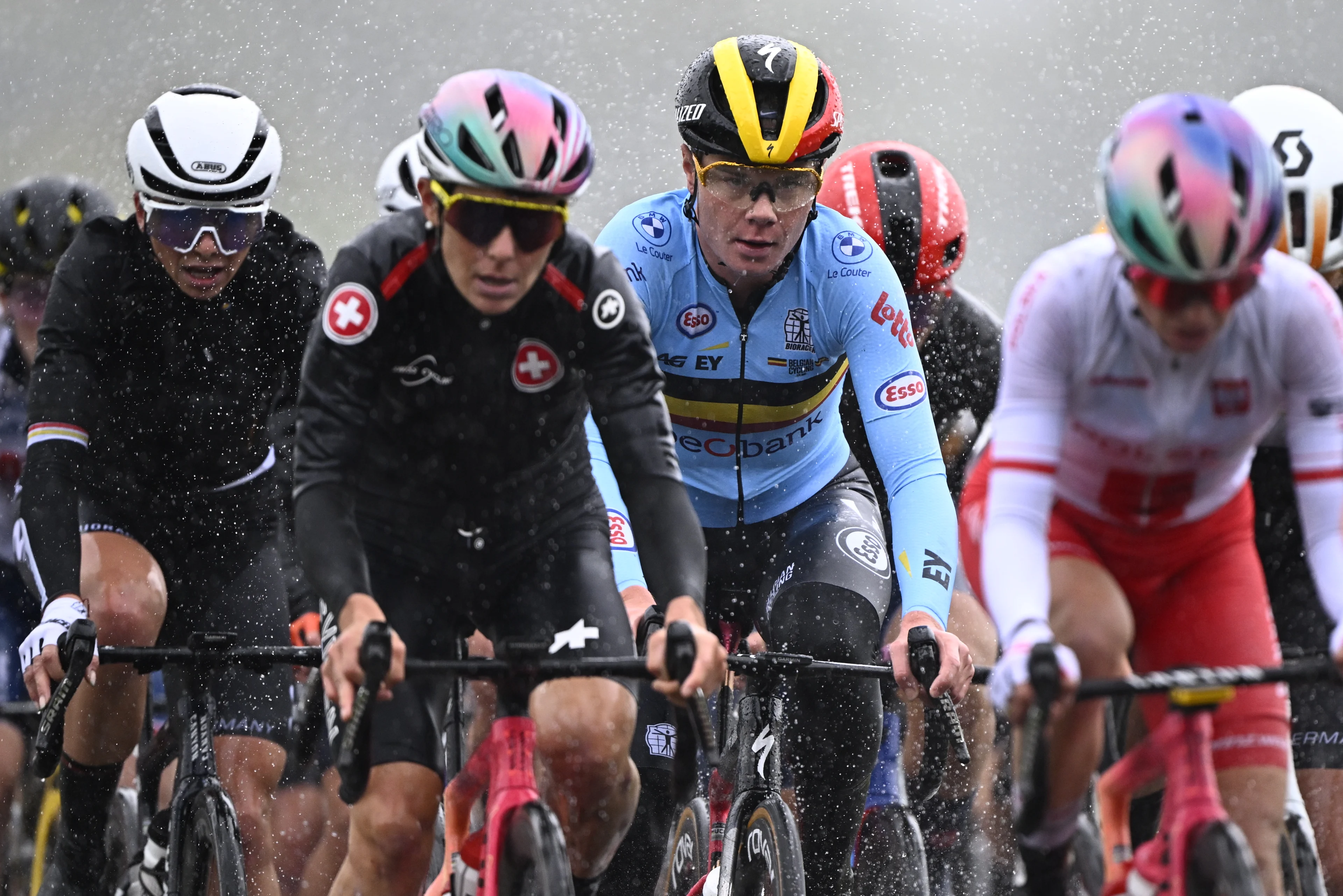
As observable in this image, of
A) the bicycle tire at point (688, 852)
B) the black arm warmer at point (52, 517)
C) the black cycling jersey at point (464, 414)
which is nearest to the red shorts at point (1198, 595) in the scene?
the black cycling jersey at point (464, 414)

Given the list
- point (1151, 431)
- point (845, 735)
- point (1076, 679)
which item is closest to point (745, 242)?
point (845, 735)

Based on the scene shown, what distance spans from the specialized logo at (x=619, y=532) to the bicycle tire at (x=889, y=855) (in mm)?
1290

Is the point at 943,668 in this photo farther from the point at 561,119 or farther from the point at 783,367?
the point at 561,119

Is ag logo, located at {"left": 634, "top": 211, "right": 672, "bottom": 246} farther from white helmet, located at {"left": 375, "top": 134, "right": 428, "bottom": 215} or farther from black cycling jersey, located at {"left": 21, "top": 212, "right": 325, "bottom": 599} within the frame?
white helmet, located at {"left": 375, "top": 134, "right": 428, "bottom": 215}

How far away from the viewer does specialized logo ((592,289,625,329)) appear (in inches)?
173

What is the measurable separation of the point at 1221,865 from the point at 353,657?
5.62ft

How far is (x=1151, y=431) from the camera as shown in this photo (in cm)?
384

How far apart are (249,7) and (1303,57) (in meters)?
11.2

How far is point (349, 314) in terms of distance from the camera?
13.8 ft

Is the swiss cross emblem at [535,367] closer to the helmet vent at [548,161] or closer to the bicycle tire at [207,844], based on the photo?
the helmet vent at [548,161]

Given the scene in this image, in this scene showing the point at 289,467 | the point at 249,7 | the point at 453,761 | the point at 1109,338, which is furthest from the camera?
the point at 249,7

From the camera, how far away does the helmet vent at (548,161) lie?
412cm

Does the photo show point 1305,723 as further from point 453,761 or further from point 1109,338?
point 453,761

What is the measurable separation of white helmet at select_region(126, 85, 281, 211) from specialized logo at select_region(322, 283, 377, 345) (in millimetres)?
1717
